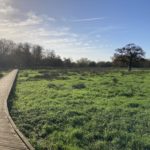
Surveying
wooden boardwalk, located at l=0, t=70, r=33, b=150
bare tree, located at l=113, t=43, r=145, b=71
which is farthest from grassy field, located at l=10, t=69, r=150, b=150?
bare tree, located at l=113, t=43, r=145, b=71

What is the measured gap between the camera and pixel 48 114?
11359 millimetres

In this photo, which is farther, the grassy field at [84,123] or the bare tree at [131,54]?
the bare tree at [131,54]

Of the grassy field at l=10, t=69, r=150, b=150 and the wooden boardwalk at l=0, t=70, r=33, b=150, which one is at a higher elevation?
the grassy field at l=10, t=69, r=150, b=150

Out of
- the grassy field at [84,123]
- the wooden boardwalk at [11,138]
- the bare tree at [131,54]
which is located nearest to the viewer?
the wooden boardwalk at [11,138]

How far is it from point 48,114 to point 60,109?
112 centimetres

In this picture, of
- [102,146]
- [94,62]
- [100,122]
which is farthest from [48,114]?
[94,62]

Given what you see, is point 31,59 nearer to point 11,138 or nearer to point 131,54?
point 131,54

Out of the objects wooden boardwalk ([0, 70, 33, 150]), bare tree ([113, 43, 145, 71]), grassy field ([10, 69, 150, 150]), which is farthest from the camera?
bare tree ([113, 43, 145, 71])

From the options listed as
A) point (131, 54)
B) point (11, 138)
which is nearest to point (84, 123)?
point (11, 138)

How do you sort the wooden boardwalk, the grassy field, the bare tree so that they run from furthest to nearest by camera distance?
the bare tree < the grassy field < the wooden boardwalk

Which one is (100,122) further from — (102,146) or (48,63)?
(48,63)

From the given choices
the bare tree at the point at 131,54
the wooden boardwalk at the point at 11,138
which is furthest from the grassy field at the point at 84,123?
the bare tree at the point at 131,54

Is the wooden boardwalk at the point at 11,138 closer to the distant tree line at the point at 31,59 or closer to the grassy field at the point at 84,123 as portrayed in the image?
the grassy field at the point at 84,123

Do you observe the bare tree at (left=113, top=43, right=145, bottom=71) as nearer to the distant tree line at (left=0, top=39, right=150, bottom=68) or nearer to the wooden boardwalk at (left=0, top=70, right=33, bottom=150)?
the distant tree line at (left=0, top=39, right=150, bottom=68)
